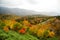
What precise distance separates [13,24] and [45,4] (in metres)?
0.61

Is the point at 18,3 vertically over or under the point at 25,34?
over

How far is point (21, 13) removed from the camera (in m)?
2.82

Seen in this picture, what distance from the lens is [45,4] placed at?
2797 mm

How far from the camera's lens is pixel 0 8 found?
2.90m

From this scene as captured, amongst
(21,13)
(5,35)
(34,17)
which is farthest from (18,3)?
(5,35)

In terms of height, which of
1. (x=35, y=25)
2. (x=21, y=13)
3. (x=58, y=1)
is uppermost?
(x=58, y=1)

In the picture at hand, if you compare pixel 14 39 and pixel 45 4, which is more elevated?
pixel 45 4

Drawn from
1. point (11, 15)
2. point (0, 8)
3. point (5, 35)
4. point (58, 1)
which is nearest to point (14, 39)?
point (5, 35)

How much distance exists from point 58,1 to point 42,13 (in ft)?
1.05

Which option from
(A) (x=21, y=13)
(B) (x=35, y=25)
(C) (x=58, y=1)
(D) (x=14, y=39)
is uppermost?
(C) (x=58, y=1)

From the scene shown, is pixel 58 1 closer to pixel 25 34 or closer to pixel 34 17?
pixel 34 17

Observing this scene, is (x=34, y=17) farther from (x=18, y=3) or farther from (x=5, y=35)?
(x=5, y=35)

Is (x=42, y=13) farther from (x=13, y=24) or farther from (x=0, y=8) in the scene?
(x=0, y=8)

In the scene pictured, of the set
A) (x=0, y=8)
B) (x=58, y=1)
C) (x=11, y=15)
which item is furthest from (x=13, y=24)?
(x=58, y=1)
